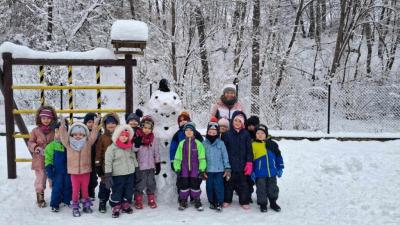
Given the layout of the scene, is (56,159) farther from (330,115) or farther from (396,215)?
(330,115)

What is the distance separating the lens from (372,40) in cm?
2102

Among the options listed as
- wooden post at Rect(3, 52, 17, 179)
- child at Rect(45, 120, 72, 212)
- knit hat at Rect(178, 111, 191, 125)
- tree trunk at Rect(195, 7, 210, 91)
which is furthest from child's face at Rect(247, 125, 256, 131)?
tree trunk at Rect(195, 7, 210, 91)

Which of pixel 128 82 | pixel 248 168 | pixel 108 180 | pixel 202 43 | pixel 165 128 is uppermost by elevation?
pixel 202 43

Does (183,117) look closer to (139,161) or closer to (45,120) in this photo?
(139,161)

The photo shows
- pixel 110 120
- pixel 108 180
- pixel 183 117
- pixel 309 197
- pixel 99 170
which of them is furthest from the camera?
pixel 309 197

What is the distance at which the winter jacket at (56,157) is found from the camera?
611 cm

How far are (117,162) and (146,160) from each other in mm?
435

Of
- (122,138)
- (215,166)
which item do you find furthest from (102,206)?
(215,166)

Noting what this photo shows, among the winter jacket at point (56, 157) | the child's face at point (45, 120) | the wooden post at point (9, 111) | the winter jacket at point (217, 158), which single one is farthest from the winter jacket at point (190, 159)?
the wooden post at point (9, 111)

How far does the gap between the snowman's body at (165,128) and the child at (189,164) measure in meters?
0.29

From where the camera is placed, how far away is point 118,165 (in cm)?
598

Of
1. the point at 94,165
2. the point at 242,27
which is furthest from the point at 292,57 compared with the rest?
the point at 94,165

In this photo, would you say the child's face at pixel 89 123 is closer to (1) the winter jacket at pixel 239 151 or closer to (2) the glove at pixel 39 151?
(2) the glove at pixel 39 151

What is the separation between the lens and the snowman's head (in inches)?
252
